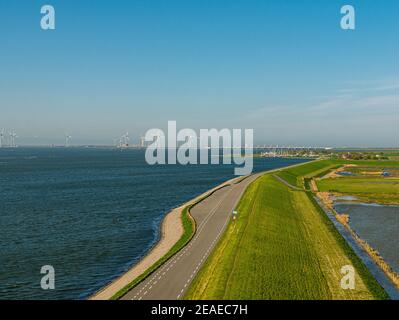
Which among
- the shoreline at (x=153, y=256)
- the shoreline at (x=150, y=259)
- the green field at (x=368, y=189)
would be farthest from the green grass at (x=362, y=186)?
the shoreline at (x=150, y=259)

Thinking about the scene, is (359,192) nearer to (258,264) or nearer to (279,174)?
(279,174)

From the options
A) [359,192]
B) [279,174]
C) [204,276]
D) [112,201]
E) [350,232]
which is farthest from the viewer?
[279,174]

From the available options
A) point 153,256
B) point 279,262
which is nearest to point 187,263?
point 153,256

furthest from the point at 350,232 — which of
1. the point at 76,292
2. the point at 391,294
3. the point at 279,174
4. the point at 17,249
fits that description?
the point at 279,174

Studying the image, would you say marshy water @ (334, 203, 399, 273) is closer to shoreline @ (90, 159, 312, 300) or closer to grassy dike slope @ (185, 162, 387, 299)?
grassy dike slope @ (185, 162, 387, 299)

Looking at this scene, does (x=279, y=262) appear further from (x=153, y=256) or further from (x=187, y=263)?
(x=153, y=256)
